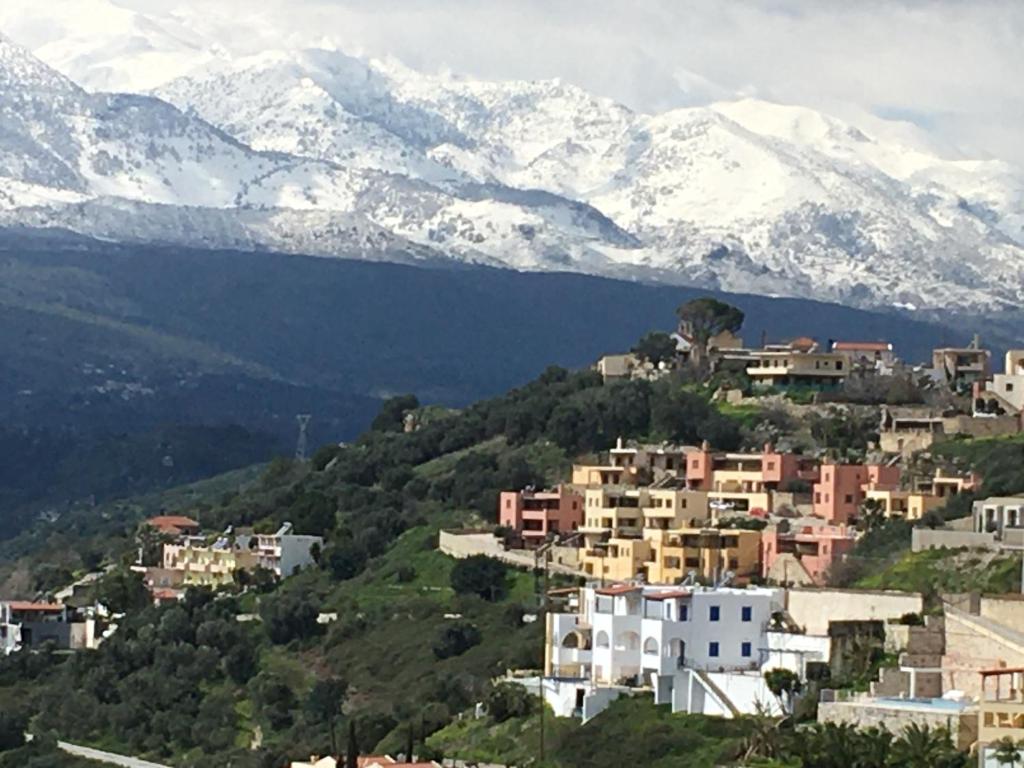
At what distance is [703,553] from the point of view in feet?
316

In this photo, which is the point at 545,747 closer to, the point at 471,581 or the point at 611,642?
the point at 611,642

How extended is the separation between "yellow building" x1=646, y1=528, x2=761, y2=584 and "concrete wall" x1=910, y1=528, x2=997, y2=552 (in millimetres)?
5581

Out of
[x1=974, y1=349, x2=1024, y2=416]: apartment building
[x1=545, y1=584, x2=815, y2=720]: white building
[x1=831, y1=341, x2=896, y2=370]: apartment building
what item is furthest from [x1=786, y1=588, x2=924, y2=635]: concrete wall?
[x1=831, y1=341, x2=896, y2=370]: apartment building

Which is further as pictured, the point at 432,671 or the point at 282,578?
the point at 282,578

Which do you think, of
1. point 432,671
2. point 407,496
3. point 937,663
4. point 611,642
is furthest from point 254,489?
point 937,663

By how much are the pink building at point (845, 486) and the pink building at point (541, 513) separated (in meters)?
7.41

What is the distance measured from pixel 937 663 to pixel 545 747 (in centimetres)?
882

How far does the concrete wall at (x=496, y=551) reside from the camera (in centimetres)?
10219

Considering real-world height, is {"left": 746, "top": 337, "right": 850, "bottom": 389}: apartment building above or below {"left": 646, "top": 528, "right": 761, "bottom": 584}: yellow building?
above

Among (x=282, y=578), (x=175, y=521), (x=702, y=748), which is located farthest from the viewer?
(x=175, y=521)

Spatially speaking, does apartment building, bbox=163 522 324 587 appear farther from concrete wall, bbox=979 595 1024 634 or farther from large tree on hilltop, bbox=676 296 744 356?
concrete wall, bbox=979 595 1024 634

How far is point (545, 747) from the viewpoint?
77250 mm

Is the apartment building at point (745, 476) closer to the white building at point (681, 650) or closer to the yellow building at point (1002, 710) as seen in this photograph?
the white building at point (681, 650)

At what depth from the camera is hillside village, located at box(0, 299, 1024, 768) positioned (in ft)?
247
